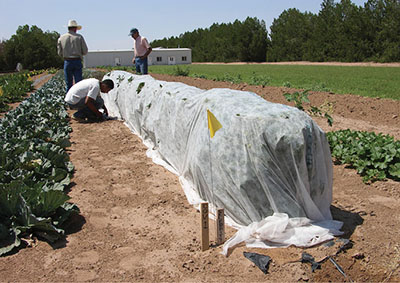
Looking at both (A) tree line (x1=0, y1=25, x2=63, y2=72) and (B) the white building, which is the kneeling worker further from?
(A) tree line (x1=0, y1=25, x2=63, y2=72)

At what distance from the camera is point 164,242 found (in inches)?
123

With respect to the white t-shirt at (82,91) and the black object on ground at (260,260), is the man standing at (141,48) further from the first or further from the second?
the black object on ground at (260,260)

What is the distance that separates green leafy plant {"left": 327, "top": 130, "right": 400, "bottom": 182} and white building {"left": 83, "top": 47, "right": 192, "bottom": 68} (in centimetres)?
4617

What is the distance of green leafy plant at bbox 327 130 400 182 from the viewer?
14.4 feet

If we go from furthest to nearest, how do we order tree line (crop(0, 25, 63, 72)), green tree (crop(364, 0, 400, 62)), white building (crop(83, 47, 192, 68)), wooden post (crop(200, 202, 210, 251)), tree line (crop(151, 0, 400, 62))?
white building (crop(83, 47, 192, 68))
tree line (crop(0, 25, 63, 72))
tree line (crop(151, 0, 400, 62))
green tree (crop(364, 0, 400, 62))
wooden post (crop(200, 202, 210, 251))

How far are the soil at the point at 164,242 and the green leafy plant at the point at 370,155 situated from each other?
123 mm

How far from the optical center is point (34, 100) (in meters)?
9.66

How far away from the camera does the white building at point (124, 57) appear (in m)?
51.3

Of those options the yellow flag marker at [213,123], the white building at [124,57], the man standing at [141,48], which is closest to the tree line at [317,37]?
the white building at [124,57]

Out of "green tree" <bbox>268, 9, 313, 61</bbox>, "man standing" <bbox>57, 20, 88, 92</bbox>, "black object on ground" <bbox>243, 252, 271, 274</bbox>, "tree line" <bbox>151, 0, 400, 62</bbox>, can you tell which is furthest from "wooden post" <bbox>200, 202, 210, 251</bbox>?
"green tree" <bbox>268, 9, 313, 61</bbox>

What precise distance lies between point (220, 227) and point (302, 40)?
5324 cm

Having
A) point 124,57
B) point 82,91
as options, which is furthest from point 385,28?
point 82,91

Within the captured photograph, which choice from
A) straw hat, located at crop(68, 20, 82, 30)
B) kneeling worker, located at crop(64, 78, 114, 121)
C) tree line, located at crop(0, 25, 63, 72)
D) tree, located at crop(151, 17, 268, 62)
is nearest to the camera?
kneeling worker, located at crop(64, 78, 114, 121)

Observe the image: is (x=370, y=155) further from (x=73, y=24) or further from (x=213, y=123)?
(x=73, y=24)
